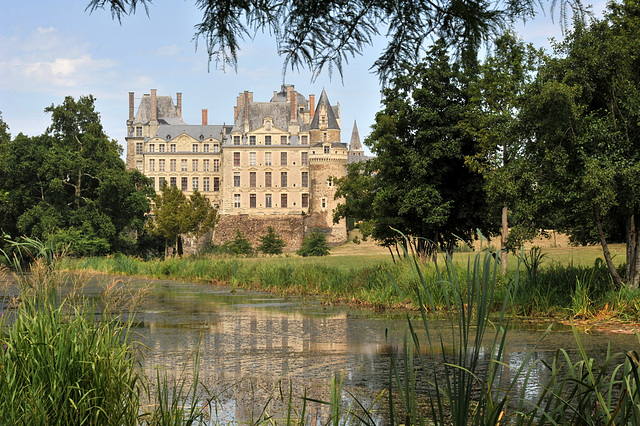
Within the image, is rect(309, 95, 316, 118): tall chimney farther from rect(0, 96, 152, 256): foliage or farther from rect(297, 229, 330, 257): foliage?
rect(0, 96, 152, 256): foliage

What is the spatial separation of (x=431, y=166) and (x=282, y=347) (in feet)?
42.2

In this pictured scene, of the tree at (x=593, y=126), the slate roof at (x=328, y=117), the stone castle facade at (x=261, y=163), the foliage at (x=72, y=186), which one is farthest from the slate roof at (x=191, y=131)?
the tree at (x=593, y=126)

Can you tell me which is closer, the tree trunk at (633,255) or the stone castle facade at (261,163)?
the tree trunk at (633,255)

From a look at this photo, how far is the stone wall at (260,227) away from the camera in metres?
66.2

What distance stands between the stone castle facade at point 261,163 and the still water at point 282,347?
52618 millimetres

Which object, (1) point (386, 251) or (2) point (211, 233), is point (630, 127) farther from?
(2) point (211, 233)

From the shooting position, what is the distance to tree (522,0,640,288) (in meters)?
10.6

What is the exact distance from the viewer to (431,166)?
67.3 ft

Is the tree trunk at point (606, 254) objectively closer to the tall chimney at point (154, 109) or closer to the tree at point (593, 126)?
the tree at point (593, 126)

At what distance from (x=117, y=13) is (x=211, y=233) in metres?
63.9

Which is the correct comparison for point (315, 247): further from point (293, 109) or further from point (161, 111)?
point (161, 111)

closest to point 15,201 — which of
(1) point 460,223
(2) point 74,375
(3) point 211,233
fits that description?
(1) point 460,223

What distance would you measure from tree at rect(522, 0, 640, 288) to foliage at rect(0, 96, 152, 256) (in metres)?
27.4

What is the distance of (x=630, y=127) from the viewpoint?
436 inches
